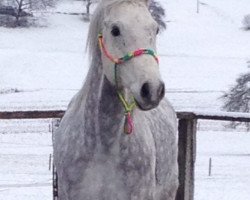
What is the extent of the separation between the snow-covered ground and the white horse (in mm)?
390

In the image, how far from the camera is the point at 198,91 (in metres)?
32.0

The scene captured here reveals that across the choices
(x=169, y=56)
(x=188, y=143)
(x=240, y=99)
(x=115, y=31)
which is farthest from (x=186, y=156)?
(x=169, y=56)

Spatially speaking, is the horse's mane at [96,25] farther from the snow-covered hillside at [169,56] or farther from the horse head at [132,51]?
the snow-covered hillside at [169,56]

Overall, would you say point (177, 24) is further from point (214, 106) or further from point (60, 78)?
point (214, 106)

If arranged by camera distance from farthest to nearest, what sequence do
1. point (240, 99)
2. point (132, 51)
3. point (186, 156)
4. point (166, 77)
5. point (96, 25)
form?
1. point (166, 77)
2. point (240, 99)
3. point (186, 156)
4. point (96, 25)
5. point (132, 51)

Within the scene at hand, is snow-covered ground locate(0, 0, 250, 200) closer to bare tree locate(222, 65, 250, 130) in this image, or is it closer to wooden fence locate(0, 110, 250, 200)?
bare tree locate(222, 65, 250, 130)

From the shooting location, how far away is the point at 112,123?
4078 millimetres

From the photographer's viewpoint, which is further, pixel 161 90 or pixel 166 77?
pixel 166 77

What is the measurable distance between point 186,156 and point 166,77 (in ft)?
99.3

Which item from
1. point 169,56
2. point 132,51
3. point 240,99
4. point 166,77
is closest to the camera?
point 132,51

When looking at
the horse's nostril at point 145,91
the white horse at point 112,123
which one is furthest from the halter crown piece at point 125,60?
the horse's nostril at point 145,91

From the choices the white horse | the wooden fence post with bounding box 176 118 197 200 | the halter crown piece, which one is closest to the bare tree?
the wooden fence post with bounding box 176 118 197 200

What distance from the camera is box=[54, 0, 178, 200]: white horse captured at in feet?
12.3

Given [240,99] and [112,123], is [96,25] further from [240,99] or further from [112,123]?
[240,99]
